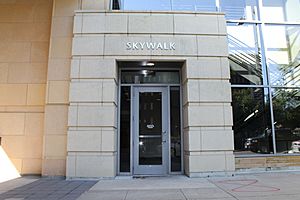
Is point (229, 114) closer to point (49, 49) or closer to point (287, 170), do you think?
point (287, 170)

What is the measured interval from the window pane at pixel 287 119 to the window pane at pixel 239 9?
259 cm

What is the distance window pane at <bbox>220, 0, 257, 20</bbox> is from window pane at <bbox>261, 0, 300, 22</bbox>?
1.15ft

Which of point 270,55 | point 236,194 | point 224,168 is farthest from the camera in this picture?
point 270,55

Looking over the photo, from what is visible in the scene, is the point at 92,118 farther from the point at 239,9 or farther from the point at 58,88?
the point at 239,9

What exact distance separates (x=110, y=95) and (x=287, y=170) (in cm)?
552

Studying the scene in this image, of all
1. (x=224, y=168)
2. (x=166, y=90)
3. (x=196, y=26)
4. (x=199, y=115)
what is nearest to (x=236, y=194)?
(x=224, y=168)

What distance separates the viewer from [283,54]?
28.6 ft

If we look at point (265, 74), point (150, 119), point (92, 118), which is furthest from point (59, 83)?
point (265, 74)

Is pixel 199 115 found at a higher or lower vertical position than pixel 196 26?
lower

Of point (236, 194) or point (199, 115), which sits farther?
point (199, 115)

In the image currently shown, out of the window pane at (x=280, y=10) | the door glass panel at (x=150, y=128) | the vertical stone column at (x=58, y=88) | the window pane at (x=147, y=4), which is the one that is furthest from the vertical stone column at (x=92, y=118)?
the window pane at (x=280, y=10)

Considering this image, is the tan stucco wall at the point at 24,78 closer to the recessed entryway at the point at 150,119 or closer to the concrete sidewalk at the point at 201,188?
the recessed entryway at the point at 150,119

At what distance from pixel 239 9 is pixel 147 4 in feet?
9.88

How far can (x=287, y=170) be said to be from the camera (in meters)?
7.82
